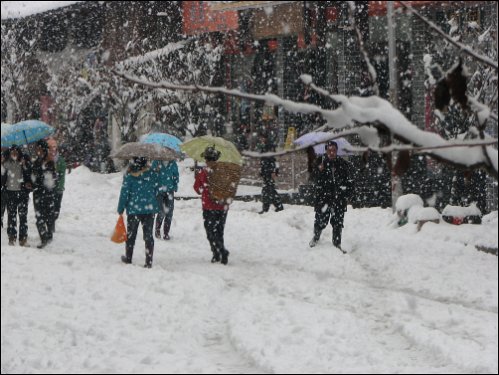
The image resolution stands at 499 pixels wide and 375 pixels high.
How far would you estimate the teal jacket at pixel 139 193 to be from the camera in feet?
37.4

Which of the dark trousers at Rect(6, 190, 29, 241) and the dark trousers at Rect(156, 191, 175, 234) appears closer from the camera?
the dark trousers at Rect(6, 190, 29, 241)

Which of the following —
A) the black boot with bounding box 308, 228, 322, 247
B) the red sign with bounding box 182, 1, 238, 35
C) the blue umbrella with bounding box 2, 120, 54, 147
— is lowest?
the black boot with bounding box 308, 228, 322, 247

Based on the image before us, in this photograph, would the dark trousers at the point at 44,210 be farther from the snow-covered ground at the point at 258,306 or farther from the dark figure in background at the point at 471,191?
the dark figure in background at the point at 471,191

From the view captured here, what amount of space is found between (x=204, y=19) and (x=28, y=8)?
24.9 ft

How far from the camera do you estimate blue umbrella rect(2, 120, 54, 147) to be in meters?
13.0

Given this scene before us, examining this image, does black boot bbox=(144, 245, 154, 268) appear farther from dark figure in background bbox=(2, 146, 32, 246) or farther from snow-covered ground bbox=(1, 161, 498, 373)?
dark figure in background bbox=(2, 146, 32, 246)

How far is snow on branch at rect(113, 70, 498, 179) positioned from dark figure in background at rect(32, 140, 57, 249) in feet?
32.0

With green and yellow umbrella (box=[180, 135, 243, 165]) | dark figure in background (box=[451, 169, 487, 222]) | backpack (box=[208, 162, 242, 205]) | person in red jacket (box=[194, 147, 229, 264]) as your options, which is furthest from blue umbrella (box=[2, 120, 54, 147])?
dark figure in background (box=[451, 169, 487, 222])

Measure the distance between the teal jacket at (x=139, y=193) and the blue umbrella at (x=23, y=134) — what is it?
2401mm

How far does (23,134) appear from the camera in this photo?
13.0 metres

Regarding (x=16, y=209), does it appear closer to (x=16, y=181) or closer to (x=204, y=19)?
(x=16, y=181)

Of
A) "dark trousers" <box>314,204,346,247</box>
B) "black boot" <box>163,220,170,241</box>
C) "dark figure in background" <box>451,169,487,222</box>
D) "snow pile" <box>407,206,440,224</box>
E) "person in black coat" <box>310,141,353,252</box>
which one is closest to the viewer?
"person in black coat" <box>310,141,353,252</box>

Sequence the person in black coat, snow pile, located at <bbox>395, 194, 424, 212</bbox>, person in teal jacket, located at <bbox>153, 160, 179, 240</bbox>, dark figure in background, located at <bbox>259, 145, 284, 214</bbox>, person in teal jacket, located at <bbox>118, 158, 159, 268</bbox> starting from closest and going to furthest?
1. person in teal jacket, located at <bbox>118, 158, 159, 268</bbox>
2. the person in black coat
3. person in teal jacket, located at <bbox>153, 160, 179, 240</bbox>
4. snow pile, located at <bbox>395, 194, 424, 212</bbox>
5. dark figure in background, located at <bbox>259, 145, 284, 214</bbox>

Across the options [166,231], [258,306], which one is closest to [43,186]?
[166,231]
